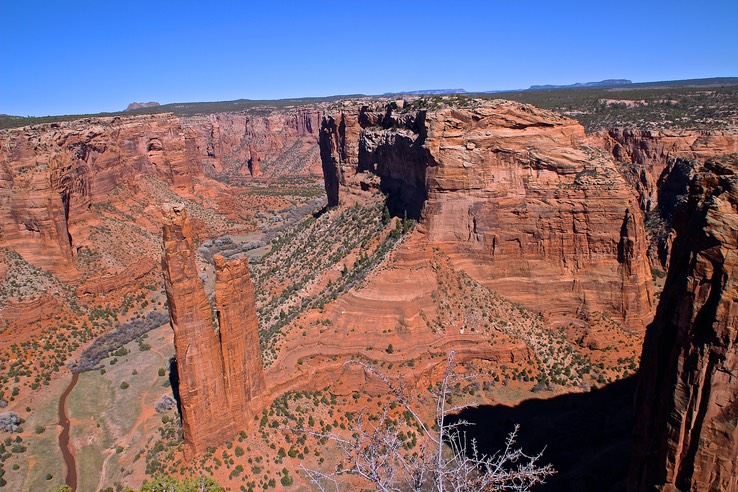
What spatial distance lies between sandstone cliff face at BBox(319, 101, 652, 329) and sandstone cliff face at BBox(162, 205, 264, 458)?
48.0ft

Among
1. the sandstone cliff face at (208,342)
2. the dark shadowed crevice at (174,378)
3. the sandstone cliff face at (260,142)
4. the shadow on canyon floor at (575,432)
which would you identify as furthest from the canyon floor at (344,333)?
the sandstone cliff face at (260,142)

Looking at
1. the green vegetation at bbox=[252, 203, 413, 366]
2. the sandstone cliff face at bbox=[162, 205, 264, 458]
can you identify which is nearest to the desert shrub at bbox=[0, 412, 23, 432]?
the sandstone cliff face at bbox=[162, 205, 264, 458]

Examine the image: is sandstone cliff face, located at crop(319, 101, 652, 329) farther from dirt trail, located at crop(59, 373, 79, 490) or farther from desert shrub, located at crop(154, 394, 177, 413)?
dirt trail, located at crop(59, 373, 79, 490)

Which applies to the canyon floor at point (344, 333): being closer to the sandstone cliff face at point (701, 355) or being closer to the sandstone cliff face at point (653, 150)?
the sandstone cliff face at point (653, 150)

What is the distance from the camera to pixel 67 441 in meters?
33.6

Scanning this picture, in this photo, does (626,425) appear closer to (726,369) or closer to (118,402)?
(726,369)

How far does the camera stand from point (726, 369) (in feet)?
42.4

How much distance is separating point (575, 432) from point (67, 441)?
1190 inches

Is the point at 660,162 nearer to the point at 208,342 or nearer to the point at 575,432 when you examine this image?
the point at 575,432

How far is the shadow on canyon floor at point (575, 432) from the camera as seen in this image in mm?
22000

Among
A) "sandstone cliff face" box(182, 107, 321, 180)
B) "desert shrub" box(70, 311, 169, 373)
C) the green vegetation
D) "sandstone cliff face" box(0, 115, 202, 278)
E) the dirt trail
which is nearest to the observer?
the dirt trail

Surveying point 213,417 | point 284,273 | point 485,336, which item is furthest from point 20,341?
point 485,336

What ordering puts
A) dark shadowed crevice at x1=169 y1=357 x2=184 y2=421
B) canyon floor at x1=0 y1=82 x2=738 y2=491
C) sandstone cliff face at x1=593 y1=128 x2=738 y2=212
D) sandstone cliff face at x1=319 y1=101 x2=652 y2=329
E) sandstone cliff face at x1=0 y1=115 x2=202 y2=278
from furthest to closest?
sandstone cliff face at x1=593 y1=128 x2=738 y2=212
sandstone cliff face at x1=0 y1=115 x2=202 y2=278
dark shadowed crevice at x1=169 y1=357 x2=184 y2=421
sandstone cliff face at x1=319 y1=101 x2=652 y2=329
canyon floor at x1=0 y1=82 x2=738 y2=491

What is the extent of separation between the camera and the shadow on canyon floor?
2200cm
